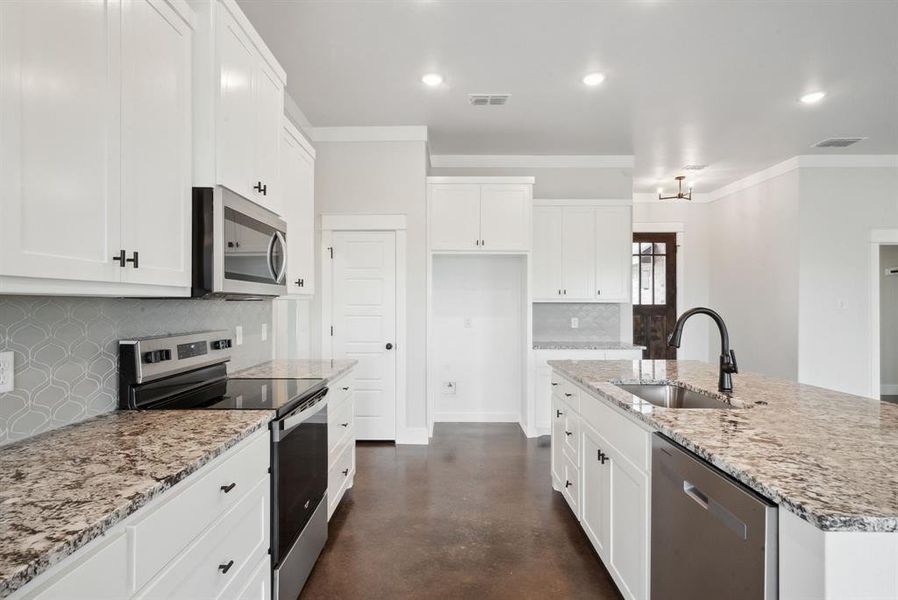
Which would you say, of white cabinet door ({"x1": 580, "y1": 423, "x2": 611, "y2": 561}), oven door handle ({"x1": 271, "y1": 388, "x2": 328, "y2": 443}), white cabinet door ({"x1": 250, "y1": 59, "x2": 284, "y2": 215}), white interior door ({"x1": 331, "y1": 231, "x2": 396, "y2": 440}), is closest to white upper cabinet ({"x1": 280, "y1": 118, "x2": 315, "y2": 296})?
white cabinet door ({"x1": 250, "y1": 59, "x2": 284, "y2": 215})

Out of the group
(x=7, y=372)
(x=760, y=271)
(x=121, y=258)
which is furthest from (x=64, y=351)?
(x=760, y=271)

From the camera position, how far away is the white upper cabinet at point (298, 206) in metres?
2.70

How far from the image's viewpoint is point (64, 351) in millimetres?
1493

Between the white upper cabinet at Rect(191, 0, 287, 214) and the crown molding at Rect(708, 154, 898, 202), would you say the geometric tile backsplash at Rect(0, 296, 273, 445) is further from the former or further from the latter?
the crown molding at Rect(708, 154, 898, 202)

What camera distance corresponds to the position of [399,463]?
3.67m

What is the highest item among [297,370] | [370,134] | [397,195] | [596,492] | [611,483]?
[370,134]

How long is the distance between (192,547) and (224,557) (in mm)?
206

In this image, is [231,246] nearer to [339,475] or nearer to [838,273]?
[339,475]

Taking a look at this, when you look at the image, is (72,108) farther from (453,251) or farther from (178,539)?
(453,251)

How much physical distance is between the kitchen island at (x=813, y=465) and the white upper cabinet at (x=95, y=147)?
5.51ft

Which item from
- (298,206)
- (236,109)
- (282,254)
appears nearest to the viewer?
(236,109)

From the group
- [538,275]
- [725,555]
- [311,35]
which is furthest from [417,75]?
[725,555]

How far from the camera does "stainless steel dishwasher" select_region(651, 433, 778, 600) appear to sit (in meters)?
1.01

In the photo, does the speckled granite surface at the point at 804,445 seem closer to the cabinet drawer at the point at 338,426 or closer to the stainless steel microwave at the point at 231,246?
the cabinet drawer at the point at 338,426
